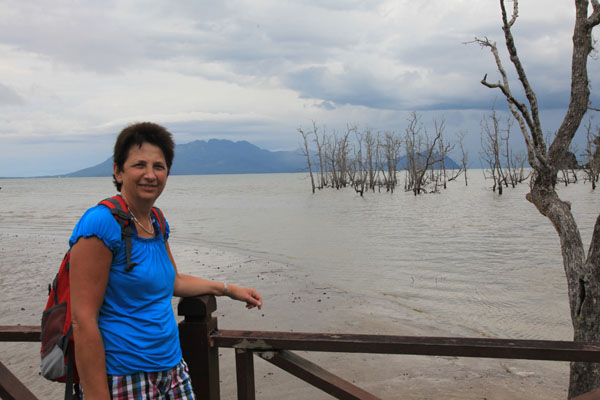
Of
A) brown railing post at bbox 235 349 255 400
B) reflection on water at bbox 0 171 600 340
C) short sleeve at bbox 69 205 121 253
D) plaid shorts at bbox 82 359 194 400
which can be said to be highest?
short sleeve at bbox 69 205 121 253

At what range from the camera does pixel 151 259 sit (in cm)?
181

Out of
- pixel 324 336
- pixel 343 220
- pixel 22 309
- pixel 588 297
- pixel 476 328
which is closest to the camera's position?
pixel 324 336

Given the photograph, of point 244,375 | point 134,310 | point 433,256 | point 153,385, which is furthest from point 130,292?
point 433,256

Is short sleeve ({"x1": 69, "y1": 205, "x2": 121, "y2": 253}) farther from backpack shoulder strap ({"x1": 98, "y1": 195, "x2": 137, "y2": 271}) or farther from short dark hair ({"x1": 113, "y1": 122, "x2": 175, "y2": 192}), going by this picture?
short dark hair ({"x1": 113, "y1": 122, "x2": 175, "y2": 192})

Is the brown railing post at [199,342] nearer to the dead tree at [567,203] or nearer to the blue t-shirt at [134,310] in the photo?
the blue t-shirt at [134,310]

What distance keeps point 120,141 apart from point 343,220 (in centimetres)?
2366

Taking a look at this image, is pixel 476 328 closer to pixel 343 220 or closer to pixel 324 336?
pixel 324 336

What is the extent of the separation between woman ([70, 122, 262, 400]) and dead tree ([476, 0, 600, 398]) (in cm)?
310

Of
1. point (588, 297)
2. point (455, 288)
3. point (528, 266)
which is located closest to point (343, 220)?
point (528, 266)

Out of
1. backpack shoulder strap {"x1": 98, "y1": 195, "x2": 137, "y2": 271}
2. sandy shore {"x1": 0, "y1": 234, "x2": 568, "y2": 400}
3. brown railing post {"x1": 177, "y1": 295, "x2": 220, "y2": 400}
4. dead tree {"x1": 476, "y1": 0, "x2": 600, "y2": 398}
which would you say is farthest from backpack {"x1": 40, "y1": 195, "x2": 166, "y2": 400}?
sandy shore {"x1": 0, "y1": 234, "x2": 568, "y2": 400}

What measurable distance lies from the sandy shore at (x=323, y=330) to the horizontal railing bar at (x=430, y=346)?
334 centimetres

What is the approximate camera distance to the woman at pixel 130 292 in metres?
1.59

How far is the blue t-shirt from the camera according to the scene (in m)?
1.68

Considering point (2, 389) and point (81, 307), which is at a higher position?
point (81, 307)
